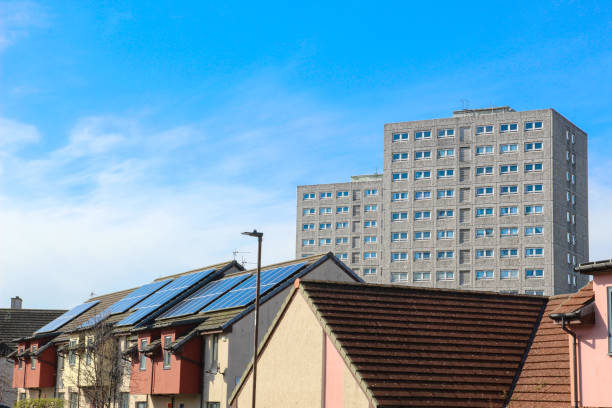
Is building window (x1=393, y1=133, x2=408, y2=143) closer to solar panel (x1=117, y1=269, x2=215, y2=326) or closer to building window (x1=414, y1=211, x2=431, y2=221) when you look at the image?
building window (x1=414, y1=211, x2=431, y2=221)

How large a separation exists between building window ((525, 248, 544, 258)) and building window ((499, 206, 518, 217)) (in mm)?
6246

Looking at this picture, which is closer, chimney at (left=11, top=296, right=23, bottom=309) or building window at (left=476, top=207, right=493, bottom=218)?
chimney at (left=11, top=296, right=23, bottom=309)

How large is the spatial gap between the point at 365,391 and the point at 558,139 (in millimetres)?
122786

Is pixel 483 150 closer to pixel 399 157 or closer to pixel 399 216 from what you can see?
pixel 399 157

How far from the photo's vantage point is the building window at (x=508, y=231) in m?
138

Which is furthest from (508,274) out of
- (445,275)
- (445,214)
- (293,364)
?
(293,364)

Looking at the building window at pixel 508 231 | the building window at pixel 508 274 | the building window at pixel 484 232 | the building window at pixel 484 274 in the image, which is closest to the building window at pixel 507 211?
the building window at pixel 508 231

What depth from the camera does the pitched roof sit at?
7712 cm

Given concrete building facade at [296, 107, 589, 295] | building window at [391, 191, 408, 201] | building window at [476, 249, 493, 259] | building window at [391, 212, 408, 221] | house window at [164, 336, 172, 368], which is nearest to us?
house window at [164, 336, 172, 368]

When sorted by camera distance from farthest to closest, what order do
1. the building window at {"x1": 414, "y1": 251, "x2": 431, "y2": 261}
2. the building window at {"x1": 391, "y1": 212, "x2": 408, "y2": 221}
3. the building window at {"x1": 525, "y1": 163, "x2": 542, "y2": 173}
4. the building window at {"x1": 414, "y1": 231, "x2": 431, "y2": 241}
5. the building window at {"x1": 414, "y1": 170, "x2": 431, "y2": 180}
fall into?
1. the building window at {"x1": 391, "y1": 212, "x2": 408, "y2": 221}
2. the building window at {"x1": 414, "y1": 170, "x2": 431, "y2": 180}
3. the building window at {"x1": 414, "y1": 231, "x2": 431, "y2": 241}
4. the building window at {"x1": 414, "y1": 251, "x2": 431, "y2": 261}
5. the building window at {"x1": 525, "y1": 163, "x2": 542, "y2": 173}

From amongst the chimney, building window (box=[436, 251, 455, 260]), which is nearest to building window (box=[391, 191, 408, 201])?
building window (box=[436, 251, 455, 260])

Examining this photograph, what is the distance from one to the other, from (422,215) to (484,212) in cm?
1064

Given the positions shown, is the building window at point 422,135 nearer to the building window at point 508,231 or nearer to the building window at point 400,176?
the building window at point 400,176

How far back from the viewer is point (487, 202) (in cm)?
14125
